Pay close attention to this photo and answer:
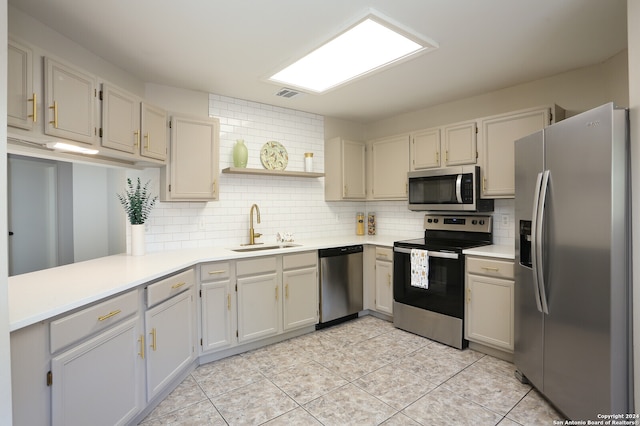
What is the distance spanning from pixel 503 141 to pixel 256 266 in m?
2.58

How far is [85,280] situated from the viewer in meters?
1.88

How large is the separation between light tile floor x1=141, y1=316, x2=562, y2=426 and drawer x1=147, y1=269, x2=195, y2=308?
2.37 feet

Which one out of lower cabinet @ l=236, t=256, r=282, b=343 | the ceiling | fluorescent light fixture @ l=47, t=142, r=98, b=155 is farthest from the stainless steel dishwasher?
fluorescent light fixture @ l=47, t=142, r=98, b=155

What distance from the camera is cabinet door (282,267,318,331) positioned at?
321cm

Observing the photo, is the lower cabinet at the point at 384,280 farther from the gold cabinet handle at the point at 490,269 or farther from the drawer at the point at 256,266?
the drawer at the point at 256,266

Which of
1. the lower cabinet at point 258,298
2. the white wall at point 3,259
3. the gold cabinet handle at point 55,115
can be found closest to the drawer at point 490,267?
the lower cabinet at point 258,298

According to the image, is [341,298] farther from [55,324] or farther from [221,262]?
[55,324]

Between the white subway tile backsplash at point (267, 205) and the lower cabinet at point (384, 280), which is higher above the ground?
the white subway tile backsplash at point (267, 205)

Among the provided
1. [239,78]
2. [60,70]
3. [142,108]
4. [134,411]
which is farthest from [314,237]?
→ [60,70]

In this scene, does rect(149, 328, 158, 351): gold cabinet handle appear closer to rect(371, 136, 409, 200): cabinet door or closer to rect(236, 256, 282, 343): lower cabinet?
rect(236, 256, 282, 343): lower cabinet

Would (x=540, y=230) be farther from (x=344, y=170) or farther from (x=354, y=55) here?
(x=344, y=170)

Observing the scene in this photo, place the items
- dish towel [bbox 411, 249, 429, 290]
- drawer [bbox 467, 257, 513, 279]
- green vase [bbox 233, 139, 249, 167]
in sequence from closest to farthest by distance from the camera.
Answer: drawer [bbox 467, 257, 513, 279] < dish towel [bbox 411, 249, 429, 290] < green vase [bbox 233, 139, 249, 167]

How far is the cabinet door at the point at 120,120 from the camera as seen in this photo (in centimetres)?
217

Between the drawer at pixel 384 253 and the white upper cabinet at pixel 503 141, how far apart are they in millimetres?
1113
